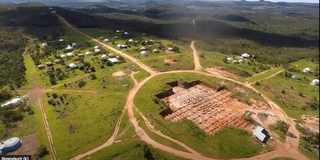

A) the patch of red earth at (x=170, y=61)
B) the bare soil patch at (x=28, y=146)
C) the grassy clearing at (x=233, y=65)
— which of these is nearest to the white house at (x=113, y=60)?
the patch of red earth at (x=170, y=61)

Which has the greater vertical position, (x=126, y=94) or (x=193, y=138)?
(x=126, y=94)

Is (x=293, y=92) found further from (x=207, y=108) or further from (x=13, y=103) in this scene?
(x=13, y=103)

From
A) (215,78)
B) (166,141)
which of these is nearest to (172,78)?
(215,78)

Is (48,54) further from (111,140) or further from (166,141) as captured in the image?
(166,141)

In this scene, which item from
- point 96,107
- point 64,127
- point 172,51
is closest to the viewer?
point 64,127

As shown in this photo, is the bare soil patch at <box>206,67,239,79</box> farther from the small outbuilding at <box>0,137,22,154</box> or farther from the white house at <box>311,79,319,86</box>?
the small outbuilding at <box>0,137,22,154</box>

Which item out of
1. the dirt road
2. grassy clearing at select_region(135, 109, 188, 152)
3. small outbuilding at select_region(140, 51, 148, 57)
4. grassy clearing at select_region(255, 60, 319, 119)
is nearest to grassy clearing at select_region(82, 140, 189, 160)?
grassy clearing at select_region(135, 109, 188, 152)
